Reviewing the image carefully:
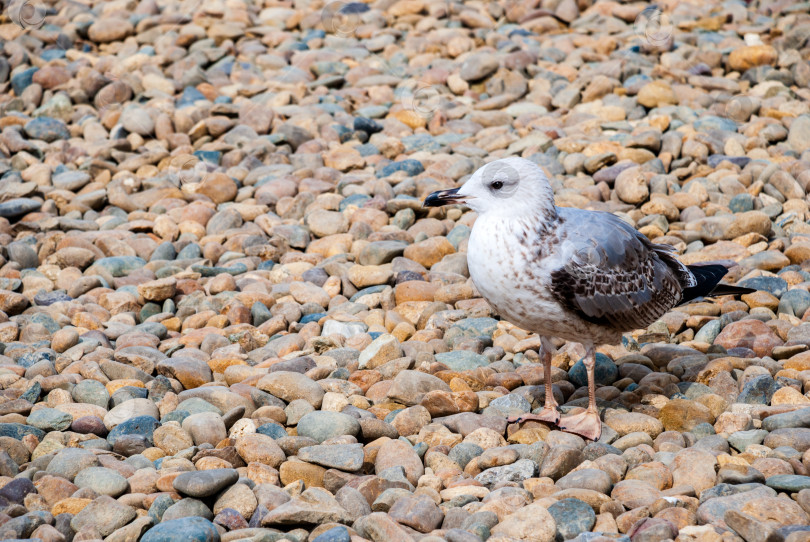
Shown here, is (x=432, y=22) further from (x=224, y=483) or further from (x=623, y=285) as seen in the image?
(x=224, y=483)

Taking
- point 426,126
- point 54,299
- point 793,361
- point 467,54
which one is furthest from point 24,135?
point 793,361

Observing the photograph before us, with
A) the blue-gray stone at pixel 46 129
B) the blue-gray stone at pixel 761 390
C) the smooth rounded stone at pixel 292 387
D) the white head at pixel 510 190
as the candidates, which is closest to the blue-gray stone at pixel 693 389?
the blue-gray stone at pixel 761 390

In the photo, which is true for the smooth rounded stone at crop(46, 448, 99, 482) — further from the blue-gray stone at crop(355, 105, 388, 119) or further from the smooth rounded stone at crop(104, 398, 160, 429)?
the blue-gray stone at crop(355, 105, 388, 119)

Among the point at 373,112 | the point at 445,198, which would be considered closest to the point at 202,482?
the point at 445,198

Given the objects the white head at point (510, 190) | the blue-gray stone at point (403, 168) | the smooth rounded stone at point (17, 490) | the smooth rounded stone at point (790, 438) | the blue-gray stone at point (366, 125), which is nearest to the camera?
the smooth rounded stone at point (17, 490)

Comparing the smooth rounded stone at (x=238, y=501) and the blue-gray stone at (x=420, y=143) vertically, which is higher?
the smooth rounded stone at (x=238, y=501)

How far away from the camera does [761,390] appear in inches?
197

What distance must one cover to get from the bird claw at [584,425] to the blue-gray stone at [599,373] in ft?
2.52

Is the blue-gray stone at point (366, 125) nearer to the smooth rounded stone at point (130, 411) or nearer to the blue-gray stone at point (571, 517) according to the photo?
the smooth rounded stone at point (130, 411)

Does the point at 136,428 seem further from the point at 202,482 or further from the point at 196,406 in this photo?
the point at 202,482

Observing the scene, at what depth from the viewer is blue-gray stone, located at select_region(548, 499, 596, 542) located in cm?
384

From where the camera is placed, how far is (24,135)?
908cm

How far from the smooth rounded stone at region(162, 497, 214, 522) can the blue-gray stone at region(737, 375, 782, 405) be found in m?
3.12

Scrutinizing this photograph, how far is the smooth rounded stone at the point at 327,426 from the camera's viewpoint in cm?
470
